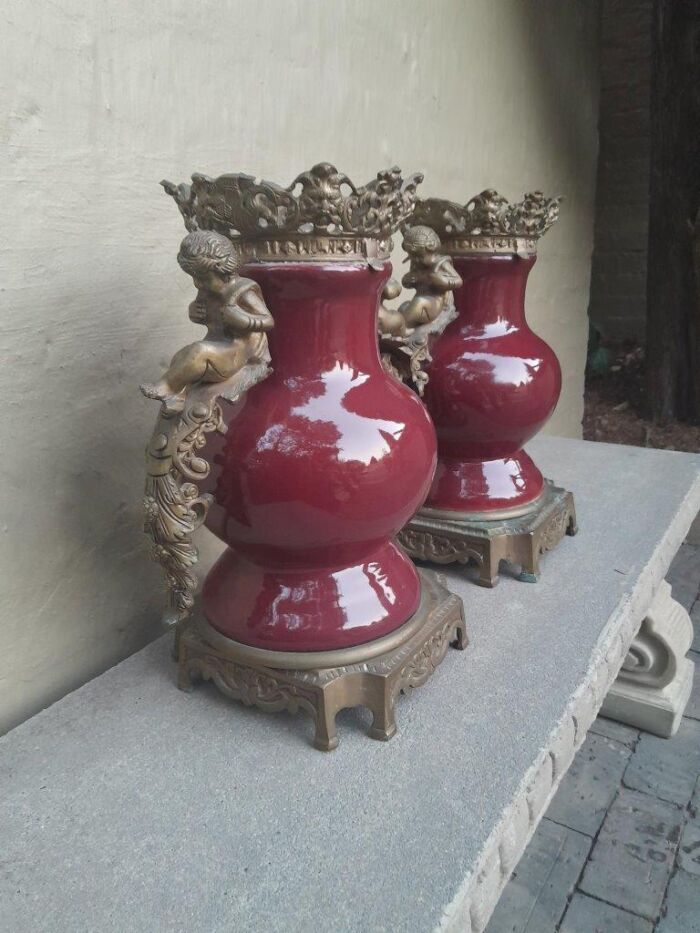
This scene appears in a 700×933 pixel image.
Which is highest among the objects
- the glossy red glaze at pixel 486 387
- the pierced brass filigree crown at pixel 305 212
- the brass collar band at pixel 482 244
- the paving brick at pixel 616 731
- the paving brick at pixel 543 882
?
the pierced brass filigree crown at pixel 305 212

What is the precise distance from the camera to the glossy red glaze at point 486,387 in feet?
3.00

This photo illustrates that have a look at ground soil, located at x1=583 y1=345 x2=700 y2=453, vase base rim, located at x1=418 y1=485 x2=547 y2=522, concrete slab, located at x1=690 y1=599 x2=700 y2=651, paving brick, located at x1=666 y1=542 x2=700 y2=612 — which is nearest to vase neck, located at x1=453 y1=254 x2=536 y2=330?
vase base rim, located at x1=418 y1=485 x2=547 y2=522

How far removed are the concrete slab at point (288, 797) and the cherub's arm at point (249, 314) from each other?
366 millimetres

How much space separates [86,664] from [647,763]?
3.60 ft

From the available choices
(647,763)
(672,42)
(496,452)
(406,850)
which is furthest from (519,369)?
(672,42)

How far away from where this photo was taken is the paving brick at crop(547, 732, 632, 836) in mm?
1299

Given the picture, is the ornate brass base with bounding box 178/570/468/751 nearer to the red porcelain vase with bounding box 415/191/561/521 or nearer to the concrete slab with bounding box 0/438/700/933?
the concrete slab with bounding box 0/438/700/933

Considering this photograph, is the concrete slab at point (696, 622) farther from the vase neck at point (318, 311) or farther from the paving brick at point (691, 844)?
the vase neck at point (318, 311)

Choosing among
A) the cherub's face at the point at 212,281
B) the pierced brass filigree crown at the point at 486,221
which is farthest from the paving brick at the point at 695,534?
the cherub's face at the point at 212,281

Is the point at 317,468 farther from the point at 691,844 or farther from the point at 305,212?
the point at 691,844

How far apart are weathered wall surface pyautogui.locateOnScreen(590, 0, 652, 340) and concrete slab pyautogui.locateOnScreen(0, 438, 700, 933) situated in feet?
9.47

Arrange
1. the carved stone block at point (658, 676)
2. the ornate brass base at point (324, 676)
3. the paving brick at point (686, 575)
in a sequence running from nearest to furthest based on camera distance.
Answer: the ornate brass base at point (324, 676)
the carved stone block at point (658, 676)
the paving brick at point (686, 575)

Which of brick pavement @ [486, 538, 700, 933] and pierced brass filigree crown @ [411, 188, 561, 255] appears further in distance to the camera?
brick pavement @ [486, 538, 700, 933]

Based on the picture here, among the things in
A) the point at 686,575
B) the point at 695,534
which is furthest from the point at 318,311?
the point at 695,534
